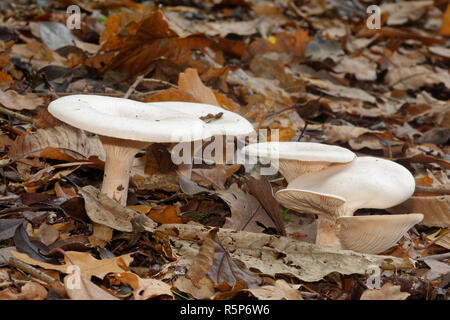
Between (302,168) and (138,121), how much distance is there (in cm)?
82

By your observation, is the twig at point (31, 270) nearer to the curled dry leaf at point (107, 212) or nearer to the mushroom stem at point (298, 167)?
the curled dry leaf at point (107, 212)

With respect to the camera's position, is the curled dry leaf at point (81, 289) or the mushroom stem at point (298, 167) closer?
the curled dry leaf at point (81, 289)

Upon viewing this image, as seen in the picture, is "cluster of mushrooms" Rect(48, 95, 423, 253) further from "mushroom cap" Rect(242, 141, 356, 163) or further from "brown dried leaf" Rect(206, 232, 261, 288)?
"brown dried leaf" Rect(206, 232, 261, 288)

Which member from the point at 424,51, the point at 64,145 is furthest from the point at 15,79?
the point at 424,51

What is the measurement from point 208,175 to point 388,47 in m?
4.24

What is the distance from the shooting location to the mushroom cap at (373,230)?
1.86 meters

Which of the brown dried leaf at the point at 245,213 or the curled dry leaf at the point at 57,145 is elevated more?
the curled dry leaf at the point at 57,145

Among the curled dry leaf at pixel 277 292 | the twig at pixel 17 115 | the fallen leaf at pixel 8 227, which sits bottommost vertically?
the curled dry leaf at pixel 277 292

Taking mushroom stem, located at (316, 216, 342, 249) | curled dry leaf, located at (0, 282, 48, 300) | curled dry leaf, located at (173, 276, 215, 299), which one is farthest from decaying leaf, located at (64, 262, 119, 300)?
mushroom stem, located at (316, 216, 342, 249)

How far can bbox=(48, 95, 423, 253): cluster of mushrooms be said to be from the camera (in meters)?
1.84

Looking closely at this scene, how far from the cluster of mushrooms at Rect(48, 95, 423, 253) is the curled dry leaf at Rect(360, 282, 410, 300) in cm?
26

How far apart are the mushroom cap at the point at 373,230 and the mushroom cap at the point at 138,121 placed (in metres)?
0.64

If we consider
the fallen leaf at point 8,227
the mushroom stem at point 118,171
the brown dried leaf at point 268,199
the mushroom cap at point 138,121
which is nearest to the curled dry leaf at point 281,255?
the brown dried leaf at point 268,199

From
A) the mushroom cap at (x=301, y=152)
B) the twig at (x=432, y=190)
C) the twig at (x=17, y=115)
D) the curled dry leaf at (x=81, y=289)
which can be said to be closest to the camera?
the curled dry leaf at (x=81, y=289)
